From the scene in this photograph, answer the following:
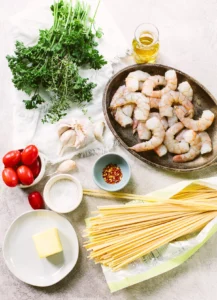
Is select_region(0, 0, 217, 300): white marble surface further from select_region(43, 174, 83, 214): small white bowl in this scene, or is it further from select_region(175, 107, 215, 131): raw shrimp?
select_region(175, 107, 215, 131): raw shrimp

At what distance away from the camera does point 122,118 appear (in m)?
2.16

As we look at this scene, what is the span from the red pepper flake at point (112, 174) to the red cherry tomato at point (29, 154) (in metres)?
0.33

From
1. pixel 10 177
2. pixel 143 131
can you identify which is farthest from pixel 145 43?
pixel 10 177

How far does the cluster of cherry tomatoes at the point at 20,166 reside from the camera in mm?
2021

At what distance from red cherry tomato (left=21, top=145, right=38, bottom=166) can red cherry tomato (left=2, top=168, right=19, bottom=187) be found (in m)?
0.07

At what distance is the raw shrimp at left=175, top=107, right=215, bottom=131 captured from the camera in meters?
2.16

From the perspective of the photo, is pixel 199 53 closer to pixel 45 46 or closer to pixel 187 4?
pixel 187 4

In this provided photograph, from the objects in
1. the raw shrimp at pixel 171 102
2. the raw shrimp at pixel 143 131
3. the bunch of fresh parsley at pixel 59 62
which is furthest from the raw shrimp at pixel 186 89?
the bunch of fresh parsley at pixel 59 62

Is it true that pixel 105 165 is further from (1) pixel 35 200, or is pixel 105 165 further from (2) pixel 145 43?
→ (2) pixel 145 43

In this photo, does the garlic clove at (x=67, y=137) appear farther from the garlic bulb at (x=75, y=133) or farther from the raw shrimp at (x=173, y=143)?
the raw shrimp at (x=173, y=143)

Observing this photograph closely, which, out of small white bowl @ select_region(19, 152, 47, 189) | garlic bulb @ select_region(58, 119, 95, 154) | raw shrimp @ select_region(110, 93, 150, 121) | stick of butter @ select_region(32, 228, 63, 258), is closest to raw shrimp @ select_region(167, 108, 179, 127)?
raw shrimp @ select_region(110, 93, 150, 121)

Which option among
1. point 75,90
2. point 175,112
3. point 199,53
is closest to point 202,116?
point 175,112

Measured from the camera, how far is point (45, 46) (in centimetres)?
211

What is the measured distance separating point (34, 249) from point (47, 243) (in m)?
0.11
